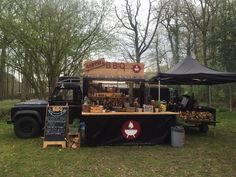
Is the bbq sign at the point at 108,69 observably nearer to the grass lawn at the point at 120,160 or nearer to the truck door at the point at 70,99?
the truck door at the point at 70,99

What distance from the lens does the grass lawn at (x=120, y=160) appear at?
20.1ft

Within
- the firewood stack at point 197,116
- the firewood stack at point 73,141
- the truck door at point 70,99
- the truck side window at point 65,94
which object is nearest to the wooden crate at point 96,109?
the firewood stack at point 73,141

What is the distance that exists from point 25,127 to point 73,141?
7.99 feet

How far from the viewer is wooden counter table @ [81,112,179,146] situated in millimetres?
8594

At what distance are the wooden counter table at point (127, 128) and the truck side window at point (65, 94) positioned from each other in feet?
5.94

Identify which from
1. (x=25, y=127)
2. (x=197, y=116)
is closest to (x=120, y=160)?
(x=25, y=127)

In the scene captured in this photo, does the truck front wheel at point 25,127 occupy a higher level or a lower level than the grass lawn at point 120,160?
higher

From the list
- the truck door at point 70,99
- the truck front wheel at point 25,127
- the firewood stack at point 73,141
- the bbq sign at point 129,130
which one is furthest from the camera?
the truck door at point 70,99

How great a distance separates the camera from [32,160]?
277 inches

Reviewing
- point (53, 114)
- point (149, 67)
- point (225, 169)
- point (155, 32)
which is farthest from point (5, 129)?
point (149, 67)

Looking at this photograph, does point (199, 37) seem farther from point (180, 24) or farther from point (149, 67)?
point (149, 67)

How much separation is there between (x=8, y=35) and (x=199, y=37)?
1344 cm

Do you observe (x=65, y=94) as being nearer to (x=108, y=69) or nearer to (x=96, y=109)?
(x=108, y=69)

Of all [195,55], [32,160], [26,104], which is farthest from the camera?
[195,55]
